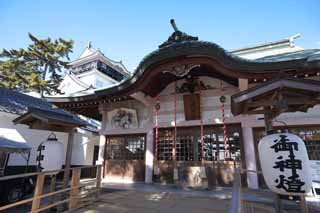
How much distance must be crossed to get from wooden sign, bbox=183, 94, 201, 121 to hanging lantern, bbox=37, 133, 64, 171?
14.7 feet

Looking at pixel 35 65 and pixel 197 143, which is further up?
pixel 35 65

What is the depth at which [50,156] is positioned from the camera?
450 centimetres

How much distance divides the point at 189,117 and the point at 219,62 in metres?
2.41

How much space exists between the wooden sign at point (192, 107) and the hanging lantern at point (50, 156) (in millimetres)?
4476

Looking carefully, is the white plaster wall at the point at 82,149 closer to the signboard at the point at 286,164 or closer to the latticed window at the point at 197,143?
the latticed window at the point at 197,143

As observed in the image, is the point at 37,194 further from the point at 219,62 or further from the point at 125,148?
the point at 219,62

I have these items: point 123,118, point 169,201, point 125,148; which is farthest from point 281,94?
point 125,148

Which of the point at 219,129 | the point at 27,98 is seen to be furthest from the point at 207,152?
the point at 27,98

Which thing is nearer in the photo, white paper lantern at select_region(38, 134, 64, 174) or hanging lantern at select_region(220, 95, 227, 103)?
white paper lantern at select_region(38, 134, 64, 174)

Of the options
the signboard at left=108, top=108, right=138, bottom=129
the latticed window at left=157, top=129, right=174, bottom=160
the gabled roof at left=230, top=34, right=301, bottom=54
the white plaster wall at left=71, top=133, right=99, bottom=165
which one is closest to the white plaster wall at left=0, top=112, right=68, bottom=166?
the white plaster wall at left=71, top=133, right=99, bottom=165

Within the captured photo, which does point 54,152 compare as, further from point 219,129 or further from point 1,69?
point 1,69

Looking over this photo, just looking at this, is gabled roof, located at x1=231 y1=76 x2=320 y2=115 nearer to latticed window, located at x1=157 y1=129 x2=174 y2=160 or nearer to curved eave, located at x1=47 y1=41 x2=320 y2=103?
curved eave, located at x1=47 y1=41 x2=320 y2=103

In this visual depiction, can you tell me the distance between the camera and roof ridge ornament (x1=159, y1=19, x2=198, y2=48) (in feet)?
20.0

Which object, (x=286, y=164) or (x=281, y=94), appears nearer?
(x=286, y=164)
